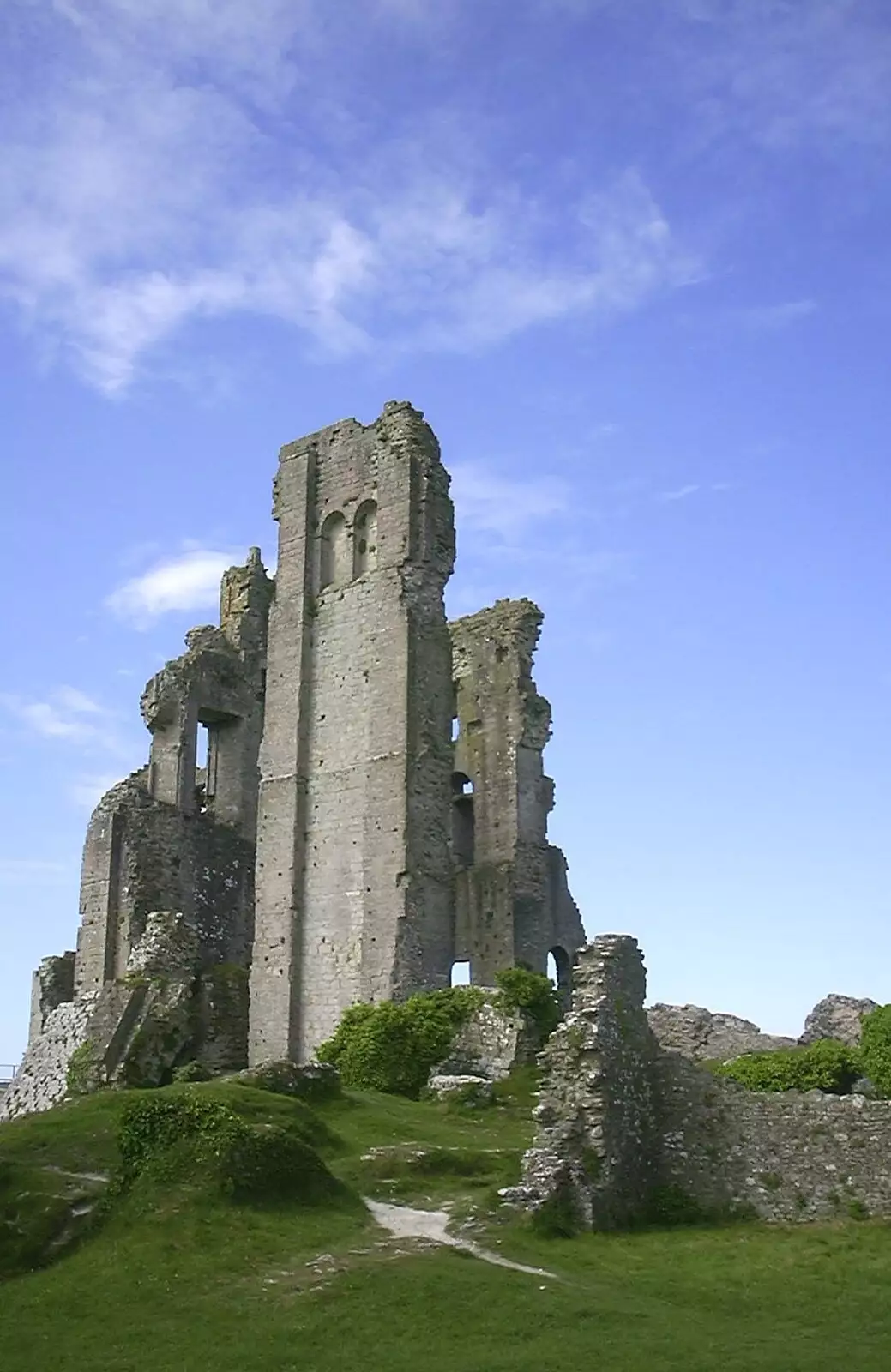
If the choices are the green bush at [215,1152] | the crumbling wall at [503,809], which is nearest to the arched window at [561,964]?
the crumbling wall at [503,809]

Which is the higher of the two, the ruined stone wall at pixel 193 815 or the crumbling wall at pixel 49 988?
the ruined stone wall at pixel 193 815

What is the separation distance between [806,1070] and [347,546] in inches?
705

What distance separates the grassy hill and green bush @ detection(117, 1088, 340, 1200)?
0.11 meters

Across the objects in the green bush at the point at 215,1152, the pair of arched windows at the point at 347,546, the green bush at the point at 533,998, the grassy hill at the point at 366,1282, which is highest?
the pair of arched windows at the point at 347,546

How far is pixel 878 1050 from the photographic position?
2952cm

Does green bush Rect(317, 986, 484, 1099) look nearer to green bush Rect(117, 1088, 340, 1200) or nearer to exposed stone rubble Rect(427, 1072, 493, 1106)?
exposed stone rubble Rect(427, 1072, 493, 1106)

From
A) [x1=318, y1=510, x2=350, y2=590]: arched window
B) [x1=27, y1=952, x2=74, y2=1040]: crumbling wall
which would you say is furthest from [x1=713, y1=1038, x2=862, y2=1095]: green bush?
[x1=27, y1=952, x2=74, y2=1040]: crumbling wall

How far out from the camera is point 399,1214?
65.2 feet

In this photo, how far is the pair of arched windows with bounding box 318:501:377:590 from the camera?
4034cm

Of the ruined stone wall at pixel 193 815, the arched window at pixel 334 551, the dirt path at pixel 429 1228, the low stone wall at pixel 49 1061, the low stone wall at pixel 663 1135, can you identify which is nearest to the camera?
the dirt path at pixel 429 1228

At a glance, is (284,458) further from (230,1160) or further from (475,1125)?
(230,1160)

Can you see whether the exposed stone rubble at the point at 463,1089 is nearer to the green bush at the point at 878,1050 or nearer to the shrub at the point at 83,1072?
the green bush at the point at 878,1050

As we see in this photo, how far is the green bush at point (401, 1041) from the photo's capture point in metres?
31.4

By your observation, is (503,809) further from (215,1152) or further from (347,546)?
(215,1152)
